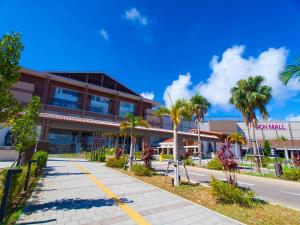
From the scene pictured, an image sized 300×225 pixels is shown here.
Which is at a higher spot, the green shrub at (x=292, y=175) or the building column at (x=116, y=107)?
the building column at (x=116, y=107)

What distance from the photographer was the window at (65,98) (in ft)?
136

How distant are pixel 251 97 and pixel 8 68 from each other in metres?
21.9

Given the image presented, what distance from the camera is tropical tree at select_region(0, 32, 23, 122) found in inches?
257

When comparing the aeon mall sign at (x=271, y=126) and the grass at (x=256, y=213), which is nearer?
the grass at (x=256, y=213)

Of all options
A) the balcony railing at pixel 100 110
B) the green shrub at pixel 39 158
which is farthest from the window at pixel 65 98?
the green shrub at pixel 39 158

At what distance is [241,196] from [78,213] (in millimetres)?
5367

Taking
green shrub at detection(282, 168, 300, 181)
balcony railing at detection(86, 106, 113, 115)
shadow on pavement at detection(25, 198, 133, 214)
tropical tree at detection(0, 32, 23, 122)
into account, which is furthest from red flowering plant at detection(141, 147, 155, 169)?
balcony railing at detection(86, 106, 113, 115)

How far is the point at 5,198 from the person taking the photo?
4.90 meters

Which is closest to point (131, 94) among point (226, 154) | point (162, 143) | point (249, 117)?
point (162, 143)

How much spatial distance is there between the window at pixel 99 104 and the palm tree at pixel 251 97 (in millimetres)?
31571

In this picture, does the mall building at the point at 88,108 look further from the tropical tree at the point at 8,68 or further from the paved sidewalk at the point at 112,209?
the tropical tree at the point at 8,68

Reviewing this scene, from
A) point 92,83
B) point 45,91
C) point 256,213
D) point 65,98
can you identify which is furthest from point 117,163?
point 92,83

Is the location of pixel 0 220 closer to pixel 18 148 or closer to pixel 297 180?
pixel 18 148

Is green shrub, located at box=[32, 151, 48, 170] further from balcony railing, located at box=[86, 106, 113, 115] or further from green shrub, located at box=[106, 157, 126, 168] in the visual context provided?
balcony railing, located at box=[86, 106, 113, 115]
